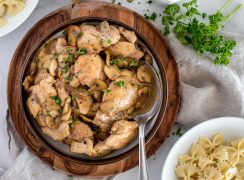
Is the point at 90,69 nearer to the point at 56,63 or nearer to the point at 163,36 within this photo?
the point at 56,63

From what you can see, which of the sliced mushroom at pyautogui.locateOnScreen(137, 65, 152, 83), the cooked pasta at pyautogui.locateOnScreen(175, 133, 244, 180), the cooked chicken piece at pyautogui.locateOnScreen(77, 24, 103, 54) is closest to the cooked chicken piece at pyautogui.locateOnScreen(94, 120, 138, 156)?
the sliced mushroom at pyautogui.locateOnScreen(137, 65, 152, 83)

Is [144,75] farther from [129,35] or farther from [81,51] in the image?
[81,51]

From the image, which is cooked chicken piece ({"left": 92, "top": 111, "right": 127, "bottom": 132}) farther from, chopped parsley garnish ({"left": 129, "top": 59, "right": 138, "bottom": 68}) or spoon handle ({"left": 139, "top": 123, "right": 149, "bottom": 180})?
chopped parsley garnish ({"left": 129, "top": 59, "right": 138, "bottom": 68})

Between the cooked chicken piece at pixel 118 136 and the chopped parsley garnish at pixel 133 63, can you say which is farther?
the chopped parsley garnish at pixel 133 63

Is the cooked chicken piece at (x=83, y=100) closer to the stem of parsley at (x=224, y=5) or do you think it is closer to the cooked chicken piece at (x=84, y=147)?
the cooked chicken piece at (x=84, y=147)

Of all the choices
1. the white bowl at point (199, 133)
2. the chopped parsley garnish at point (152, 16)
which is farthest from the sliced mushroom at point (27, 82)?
the white bowl at point (199, 133)

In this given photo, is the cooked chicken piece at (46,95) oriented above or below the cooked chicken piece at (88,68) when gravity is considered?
below
